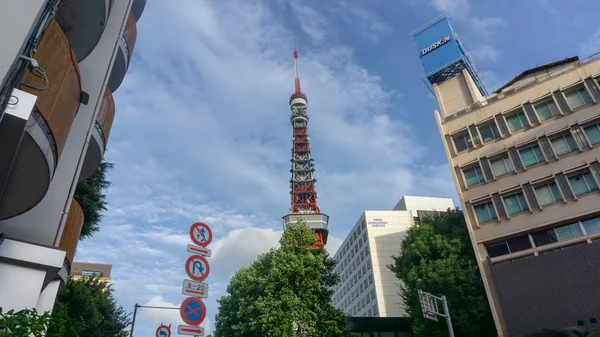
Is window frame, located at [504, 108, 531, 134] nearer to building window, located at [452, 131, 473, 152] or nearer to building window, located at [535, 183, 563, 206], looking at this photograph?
building window, located at [452, 131, 473, 152]

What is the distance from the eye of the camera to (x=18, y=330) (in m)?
5.04

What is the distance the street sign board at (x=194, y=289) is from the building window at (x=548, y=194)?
2578cm

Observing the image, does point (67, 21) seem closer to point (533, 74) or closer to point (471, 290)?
point (471, 290)

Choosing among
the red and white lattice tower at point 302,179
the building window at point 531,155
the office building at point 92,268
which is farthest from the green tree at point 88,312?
the red and white lattice tower at point 302,179

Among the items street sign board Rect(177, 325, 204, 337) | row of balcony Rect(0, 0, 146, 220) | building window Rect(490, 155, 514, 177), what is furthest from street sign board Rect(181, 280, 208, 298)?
building window Rect(490, 155, 514, 177)

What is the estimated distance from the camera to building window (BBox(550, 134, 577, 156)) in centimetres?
2657

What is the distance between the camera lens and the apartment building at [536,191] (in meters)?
23.1

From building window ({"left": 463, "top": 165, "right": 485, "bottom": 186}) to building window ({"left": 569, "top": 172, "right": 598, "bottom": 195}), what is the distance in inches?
230

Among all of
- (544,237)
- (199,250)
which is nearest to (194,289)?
(199,250)

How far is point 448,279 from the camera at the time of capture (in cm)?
2523

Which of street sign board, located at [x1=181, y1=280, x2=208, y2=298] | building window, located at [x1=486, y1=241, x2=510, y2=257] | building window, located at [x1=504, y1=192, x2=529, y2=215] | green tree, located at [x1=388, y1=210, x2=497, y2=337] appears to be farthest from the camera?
building window, located at [x1=504, y1=192, x2=529, y2=215]

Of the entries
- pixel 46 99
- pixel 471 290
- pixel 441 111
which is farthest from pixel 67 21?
pixel 441 111

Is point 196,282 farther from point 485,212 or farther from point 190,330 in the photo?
point 485,212

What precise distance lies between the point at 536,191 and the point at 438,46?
73.0 ft
